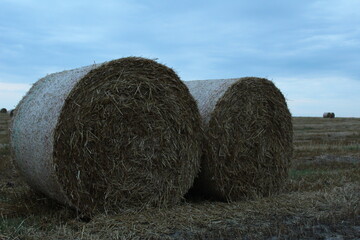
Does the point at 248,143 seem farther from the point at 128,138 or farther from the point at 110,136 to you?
the point at 110,136

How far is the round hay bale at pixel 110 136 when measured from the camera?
194 inches

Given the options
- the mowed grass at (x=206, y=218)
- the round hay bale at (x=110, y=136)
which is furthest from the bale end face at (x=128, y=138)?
the mowed grass at (x=206, y=218)

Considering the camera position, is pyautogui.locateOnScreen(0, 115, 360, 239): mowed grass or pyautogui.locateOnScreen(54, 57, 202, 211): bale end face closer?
pyautogui.locateOnScreen(0, 115, 360, 239): mowed grass

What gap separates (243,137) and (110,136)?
207 centimetres

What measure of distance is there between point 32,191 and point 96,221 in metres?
1.74

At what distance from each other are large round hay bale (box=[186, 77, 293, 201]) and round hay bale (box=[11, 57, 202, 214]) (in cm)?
33

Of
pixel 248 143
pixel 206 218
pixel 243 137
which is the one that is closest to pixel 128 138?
pixel 206 218

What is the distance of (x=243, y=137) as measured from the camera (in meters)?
6.36

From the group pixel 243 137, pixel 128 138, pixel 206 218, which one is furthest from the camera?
pixel 243 137

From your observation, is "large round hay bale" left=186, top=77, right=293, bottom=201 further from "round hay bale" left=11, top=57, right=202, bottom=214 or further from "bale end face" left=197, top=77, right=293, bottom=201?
"round hay bale" left=11, top=57, right=202, bottom=214

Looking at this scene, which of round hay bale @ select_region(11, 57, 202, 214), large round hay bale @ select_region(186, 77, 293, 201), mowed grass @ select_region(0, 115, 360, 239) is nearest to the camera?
mowed grass @ select_region(0, 115, 360, 239)

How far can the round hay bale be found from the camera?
16.1ft

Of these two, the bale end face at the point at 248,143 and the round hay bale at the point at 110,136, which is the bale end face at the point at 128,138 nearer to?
the round hay bale at the point at 110,136

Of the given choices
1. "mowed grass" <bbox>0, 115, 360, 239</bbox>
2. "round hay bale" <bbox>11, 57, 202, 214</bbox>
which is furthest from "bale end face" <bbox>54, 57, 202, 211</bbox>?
"mowed grass" <bbox>0, 115, 360, 239</bbox>
